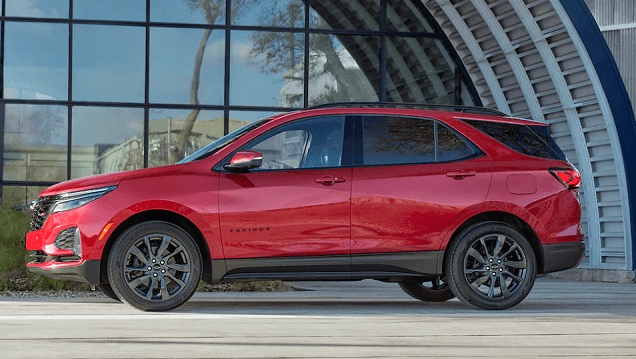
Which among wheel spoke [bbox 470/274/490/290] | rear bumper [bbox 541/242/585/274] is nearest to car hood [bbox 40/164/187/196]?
wheel spoke [bbox 470/274/490/290]

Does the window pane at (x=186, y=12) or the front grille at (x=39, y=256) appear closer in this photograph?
the front grille at (x=39, y=256)

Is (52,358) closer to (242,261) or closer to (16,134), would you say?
(242,261)

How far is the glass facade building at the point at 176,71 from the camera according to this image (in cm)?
1645

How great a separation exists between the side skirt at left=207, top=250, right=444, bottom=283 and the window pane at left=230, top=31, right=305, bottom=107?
369 inches

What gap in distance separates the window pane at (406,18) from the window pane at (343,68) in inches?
18.6

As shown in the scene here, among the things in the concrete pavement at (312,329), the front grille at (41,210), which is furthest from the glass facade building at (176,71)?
the front grille at (41,210)

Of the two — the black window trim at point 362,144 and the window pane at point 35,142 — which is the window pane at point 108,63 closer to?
the window pane at point 35,142

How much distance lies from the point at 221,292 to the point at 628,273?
7.17 m

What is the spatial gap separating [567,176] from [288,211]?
8.65 ft

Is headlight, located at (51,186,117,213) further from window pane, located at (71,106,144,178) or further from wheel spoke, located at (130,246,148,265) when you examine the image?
window pane, located at (71,106,144,178)

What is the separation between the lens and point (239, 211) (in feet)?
25.4

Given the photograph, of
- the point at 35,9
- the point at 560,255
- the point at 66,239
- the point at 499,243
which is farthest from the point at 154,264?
the point at 35,9

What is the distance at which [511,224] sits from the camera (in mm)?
8383

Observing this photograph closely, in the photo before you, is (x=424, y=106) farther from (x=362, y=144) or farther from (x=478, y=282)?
(x=478, y=282)
